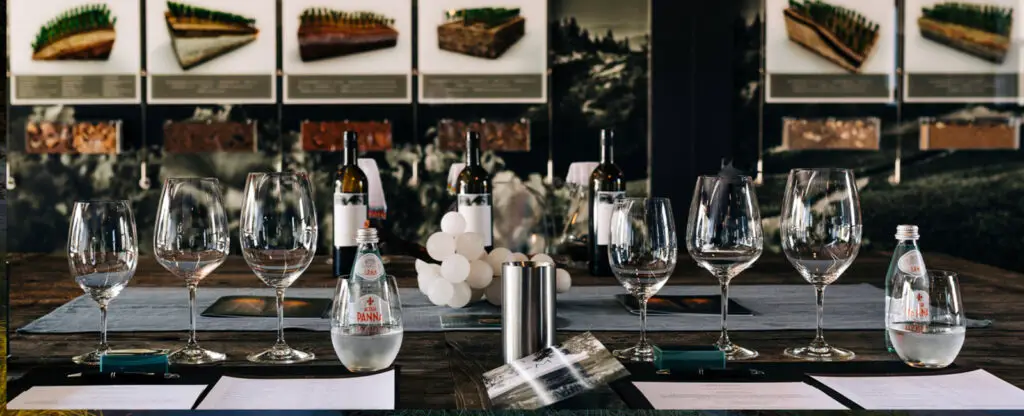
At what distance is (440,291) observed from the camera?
1554 mm

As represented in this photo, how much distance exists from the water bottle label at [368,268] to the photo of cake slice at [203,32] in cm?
306

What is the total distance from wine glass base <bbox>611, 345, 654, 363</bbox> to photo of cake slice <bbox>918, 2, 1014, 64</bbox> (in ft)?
11.0

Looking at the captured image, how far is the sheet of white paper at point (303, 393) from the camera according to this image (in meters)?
0.96

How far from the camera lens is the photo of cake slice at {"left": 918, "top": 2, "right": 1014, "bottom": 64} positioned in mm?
4082

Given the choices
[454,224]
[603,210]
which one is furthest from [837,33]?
[454,224]

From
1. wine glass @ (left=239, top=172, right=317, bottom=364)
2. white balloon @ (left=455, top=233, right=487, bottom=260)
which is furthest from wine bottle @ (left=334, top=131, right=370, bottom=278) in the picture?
wine glass @ (left=239, top=172, right=317, bottom=364)

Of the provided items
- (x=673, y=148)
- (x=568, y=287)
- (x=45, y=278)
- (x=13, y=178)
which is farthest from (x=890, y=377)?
(x=13, y=178)
